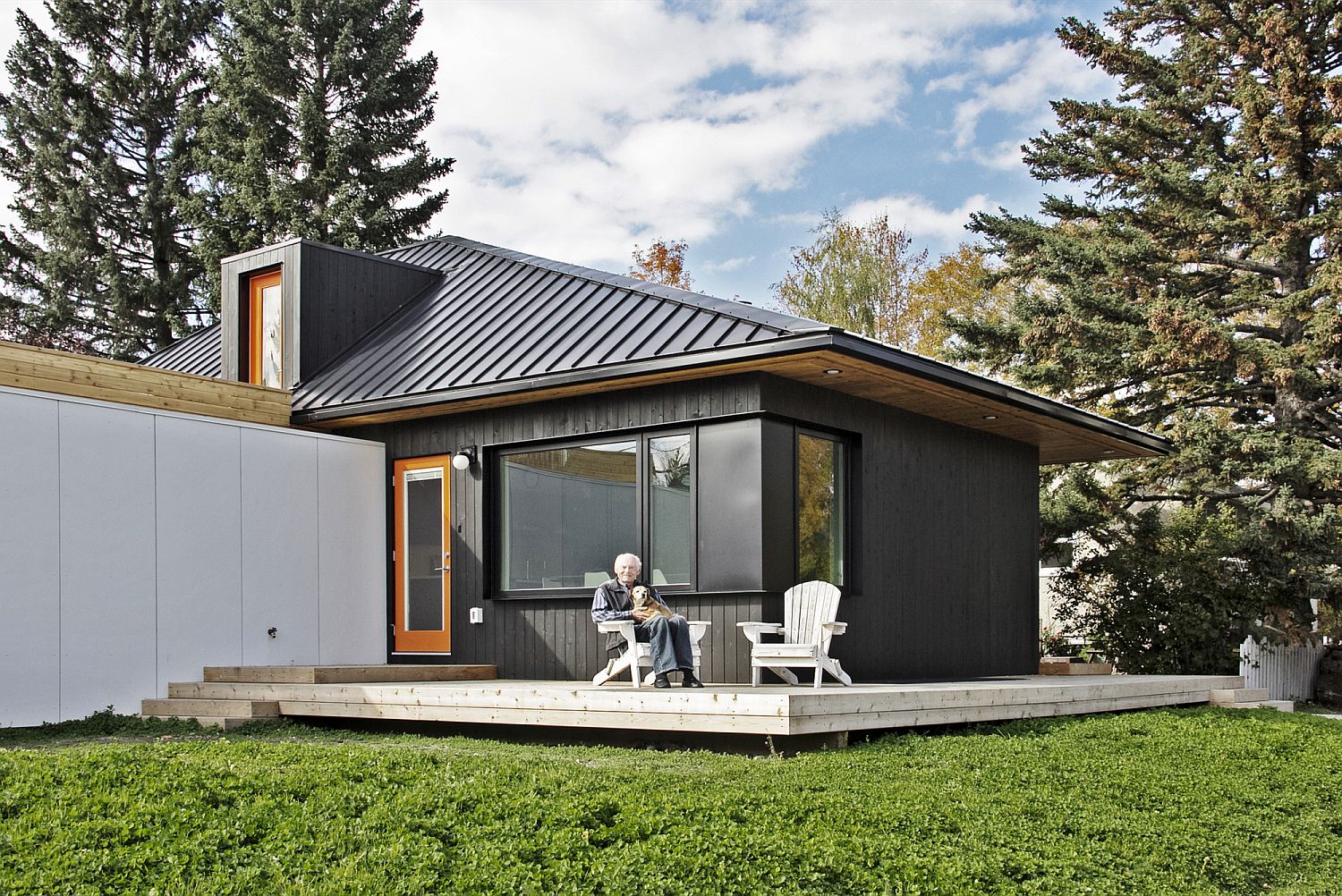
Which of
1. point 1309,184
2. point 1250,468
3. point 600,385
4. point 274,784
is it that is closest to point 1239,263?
point 1309,184

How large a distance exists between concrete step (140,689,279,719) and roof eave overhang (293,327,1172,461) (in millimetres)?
2737

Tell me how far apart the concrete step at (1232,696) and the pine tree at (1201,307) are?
2546 millimetres

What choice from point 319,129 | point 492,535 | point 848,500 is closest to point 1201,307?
point 848,500

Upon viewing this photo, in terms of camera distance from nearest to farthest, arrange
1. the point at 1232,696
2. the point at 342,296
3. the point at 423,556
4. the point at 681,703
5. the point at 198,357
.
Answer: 1. the point at 681,703
2. the point at 423,556
3. the point at 1232,696
4. the point at 342,296
5. the point at 198,357

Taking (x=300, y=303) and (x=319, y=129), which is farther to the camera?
(x=319, y=129)

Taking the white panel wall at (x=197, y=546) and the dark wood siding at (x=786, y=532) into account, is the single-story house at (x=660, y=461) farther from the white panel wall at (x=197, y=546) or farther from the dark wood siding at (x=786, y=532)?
the white panel wall at (x=197, y=546)

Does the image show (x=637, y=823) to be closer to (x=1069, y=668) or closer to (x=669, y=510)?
(x=669, y=510)

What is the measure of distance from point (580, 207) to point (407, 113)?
662 centimetres

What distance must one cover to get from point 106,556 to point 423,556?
2.67 metres

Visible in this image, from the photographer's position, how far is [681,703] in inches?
269

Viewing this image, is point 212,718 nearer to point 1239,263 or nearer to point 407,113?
point 1239,263

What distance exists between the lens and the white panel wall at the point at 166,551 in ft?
27.2

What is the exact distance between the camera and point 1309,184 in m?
14.8

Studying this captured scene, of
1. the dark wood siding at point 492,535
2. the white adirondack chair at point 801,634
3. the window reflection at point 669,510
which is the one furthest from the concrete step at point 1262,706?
the window reflection at point 669,510
